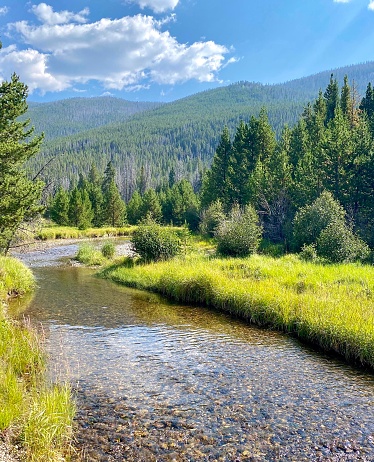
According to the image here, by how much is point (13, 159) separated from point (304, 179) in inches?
1195

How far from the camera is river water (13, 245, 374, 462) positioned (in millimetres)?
7227

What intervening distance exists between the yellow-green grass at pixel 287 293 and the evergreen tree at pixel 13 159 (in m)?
8.09

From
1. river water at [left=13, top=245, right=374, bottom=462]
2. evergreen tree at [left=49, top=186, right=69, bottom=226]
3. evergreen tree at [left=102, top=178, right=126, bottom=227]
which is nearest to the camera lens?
river water at [left=13, top=245, right=374, bottom=462]

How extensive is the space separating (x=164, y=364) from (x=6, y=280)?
13512 millimetres

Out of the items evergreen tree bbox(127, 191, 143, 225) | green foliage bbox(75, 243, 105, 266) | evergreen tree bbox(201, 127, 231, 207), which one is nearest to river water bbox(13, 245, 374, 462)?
green foliage bbox(75, 243, 105, 266)

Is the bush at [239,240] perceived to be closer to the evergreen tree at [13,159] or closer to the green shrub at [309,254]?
the green shrub at [309,254]

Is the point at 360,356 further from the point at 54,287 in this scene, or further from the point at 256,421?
the point at 54,287

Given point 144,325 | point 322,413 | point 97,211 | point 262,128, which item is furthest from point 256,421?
point 97,211

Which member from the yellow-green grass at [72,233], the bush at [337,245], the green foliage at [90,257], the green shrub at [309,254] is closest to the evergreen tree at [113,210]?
the yellow-green grass at [72,233]

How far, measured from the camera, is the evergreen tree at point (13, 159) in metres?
20.9

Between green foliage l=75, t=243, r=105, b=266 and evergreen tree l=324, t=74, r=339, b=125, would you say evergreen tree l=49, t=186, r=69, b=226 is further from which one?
evergreen tree l=324, t=74, r=339, b=125

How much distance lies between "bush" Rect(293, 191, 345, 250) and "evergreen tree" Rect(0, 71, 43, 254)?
20964 mm

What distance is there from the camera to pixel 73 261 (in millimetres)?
36531

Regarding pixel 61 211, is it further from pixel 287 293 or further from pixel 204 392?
pixel 204 392
